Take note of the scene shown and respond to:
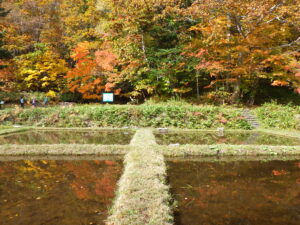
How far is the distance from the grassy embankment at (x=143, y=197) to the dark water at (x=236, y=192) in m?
0.26

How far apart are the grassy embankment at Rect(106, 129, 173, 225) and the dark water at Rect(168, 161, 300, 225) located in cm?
26

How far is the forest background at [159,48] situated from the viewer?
52.3ft

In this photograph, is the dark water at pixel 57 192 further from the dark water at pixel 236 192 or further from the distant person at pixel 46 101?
the distant person at pixel 46 101

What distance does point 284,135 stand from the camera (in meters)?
11.3

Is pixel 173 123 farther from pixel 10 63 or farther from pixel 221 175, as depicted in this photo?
pixel 10 63

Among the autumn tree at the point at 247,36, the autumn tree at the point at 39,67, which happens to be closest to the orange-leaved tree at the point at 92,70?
the autumn tree at the point at 39,67

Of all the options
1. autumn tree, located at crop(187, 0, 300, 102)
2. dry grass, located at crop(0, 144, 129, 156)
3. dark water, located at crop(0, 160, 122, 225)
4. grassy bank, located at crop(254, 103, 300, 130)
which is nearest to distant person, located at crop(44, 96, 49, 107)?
autumn tree, located at crop(187, 0, 300, 102)

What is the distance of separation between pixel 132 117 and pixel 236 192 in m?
10.3

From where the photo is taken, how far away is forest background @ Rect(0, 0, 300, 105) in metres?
15.9

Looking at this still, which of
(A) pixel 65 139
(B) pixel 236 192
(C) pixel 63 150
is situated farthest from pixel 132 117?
(B) pixel 236 192

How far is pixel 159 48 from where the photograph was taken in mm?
20766

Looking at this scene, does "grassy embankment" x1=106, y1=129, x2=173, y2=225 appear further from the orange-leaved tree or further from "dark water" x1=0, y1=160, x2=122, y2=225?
the orange-leaved tree

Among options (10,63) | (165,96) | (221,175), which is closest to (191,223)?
(221,175)

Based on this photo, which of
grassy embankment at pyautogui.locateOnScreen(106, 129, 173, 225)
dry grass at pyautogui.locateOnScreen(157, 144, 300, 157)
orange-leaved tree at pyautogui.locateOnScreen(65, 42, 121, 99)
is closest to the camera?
grassy embankment at pyautogui.locateOnScreen(106, 129, 173, 225)
